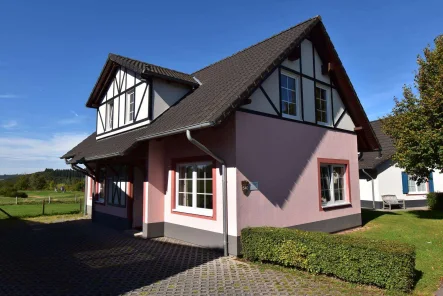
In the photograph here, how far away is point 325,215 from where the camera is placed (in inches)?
411

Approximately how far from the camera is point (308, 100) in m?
10.5

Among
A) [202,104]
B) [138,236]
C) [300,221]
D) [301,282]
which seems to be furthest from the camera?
[138,236]

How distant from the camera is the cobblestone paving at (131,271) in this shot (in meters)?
5.27

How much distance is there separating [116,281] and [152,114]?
20.5 feet

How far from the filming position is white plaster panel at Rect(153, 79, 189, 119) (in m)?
10.8

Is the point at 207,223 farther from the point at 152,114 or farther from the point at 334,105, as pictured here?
the point at 334,105

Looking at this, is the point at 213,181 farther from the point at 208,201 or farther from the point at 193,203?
the point at 193,203

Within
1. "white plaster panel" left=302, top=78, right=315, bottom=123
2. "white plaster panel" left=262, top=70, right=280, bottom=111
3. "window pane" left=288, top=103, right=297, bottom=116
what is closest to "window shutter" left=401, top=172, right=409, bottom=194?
"white plaster panel" left=302, top=78, right=315, bottom=123

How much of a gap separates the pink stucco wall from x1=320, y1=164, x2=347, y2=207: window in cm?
41

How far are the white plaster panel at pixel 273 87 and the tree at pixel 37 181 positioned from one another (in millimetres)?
51975

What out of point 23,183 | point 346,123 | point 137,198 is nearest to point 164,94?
Result: point 137,198

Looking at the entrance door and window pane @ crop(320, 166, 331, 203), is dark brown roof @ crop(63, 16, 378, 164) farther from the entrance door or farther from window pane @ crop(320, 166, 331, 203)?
window pane @ crop(320, 166, 331, 203)

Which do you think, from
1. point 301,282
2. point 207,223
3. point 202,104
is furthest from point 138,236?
point 301,282

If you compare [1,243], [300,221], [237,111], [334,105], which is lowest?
[1,243]
